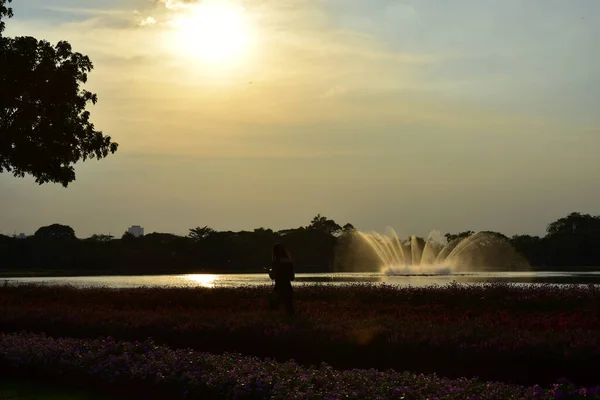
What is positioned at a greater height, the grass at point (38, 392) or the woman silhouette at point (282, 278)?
the woman silhouette at point (282, 278)

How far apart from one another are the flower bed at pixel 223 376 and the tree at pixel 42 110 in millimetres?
23196

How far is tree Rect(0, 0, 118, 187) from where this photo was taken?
36.5m

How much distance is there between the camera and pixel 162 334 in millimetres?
17266

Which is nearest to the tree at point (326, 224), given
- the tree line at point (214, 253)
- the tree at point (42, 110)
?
the tree line at point (214, 253)

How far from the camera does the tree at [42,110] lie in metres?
36.5

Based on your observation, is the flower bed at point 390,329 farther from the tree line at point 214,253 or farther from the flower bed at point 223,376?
the tree line at point 214,253

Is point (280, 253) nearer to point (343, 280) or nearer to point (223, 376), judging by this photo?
point (223, 376)

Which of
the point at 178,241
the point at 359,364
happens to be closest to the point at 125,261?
the point at 178,241

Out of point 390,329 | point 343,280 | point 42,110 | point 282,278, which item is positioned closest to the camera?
point 390,329

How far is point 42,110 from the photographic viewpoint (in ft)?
125

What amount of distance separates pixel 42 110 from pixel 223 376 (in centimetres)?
2941

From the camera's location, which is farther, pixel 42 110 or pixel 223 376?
pixel 42 110

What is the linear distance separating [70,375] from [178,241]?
90.8m

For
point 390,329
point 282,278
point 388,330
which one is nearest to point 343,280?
point 282,278
